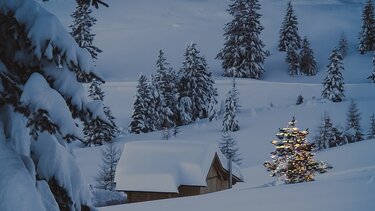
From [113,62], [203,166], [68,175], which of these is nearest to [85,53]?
[68,175]

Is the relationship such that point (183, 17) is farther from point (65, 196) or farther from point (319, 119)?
point (65, 196)

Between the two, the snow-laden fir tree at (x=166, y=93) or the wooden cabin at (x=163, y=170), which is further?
the snow-laden fir tree at (x=166, y=93)

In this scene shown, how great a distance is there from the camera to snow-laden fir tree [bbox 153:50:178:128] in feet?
153

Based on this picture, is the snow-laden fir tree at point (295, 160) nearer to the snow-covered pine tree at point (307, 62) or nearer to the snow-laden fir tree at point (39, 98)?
the snow-laden fir tree at point (39, 98)

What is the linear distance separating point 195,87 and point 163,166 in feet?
92.5

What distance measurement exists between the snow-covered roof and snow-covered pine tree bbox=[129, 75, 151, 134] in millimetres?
21194

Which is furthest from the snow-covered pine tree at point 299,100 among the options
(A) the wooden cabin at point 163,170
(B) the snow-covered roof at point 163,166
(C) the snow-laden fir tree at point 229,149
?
(B) the snow-covered roof at point 163,166

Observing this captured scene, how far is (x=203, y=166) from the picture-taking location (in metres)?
22.4

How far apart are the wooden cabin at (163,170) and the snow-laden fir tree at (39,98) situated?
16981 millimetres

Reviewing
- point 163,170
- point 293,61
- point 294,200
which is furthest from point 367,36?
point 294,200

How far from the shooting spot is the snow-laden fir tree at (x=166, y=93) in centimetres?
4659

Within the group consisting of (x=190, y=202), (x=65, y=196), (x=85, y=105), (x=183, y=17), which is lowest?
(x=190, y=202)

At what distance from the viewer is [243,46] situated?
6262 cm

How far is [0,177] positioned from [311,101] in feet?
149
